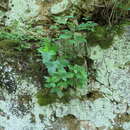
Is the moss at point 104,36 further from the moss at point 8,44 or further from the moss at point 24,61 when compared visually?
the moss at point 8,44

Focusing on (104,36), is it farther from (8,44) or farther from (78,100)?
(8,44)

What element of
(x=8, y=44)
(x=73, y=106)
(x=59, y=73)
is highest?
(x=8, y=44)

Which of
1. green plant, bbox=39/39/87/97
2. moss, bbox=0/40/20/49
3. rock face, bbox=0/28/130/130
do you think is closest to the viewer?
green plant, bbox=39/39/87/97

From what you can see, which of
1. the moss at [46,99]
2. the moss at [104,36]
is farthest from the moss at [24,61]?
the moss at [104,36]

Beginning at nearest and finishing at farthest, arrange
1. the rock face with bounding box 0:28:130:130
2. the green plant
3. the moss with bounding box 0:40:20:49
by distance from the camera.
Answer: the green plant < the rock face with bounding box 0:28:130:130 < the moss with bounding box 0:40:20:49

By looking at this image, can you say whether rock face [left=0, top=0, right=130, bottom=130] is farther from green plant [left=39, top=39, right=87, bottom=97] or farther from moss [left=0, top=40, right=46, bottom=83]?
green plant [left=39, top=39, right=87, bottom=97]

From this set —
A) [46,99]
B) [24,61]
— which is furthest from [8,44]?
[46,99]

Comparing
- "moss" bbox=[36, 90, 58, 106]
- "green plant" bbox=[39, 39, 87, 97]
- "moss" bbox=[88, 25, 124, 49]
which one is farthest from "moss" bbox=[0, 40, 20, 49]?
"moss" bbox=[88, 25, 124, 49]

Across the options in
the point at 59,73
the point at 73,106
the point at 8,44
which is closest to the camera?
the point at 59,73

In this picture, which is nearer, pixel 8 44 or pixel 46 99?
pixel 46 99

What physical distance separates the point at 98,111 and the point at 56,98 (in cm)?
32

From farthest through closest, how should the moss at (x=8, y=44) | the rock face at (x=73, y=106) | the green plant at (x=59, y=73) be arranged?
the moss at (x=8, y=44) < the rock face at (x=73, y=106) < the green plant at (x=59, y=73)

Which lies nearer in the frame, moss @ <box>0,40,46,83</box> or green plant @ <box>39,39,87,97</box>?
green plant @ <box>39,39,87,97</box>

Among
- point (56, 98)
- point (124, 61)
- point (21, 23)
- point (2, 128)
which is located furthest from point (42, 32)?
point (2, 128)
